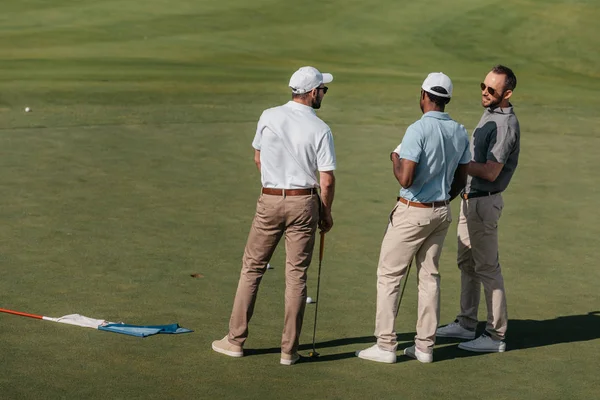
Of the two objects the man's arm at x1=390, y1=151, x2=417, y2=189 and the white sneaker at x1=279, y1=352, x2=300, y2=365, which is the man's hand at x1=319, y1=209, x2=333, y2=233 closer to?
the man's arm at x1=390, y1=151, x2=417, y2=189

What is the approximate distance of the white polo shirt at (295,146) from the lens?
8.40 metres

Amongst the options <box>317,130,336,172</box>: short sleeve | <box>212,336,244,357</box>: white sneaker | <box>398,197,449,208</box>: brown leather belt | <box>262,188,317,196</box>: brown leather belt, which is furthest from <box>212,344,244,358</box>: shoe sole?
<box>398,197,449,208</box>: brown leather belt

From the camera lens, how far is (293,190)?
8.48m

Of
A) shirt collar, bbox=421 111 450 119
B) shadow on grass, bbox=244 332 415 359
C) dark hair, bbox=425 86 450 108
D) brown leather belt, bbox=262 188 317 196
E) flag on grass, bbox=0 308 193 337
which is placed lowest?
shadow on grass, bbox=244 332 415 359

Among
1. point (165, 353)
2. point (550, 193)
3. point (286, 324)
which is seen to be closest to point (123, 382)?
point (165, 353)

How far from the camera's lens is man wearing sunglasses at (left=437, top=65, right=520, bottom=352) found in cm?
888

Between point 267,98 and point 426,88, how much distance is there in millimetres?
14922

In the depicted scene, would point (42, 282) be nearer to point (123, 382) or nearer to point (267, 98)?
point (123, 382)

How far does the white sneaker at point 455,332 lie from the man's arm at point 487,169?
1.36m

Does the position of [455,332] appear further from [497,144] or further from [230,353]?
[230,353]

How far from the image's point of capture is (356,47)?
109 feet

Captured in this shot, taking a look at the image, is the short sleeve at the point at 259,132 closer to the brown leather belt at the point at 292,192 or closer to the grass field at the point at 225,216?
the brown leather belt at the point at 292,192

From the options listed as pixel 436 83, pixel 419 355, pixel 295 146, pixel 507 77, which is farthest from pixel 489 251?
pixel 295 146

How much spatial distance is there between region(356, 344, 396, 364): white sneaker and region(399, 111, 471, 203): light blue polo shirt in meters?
1.19
